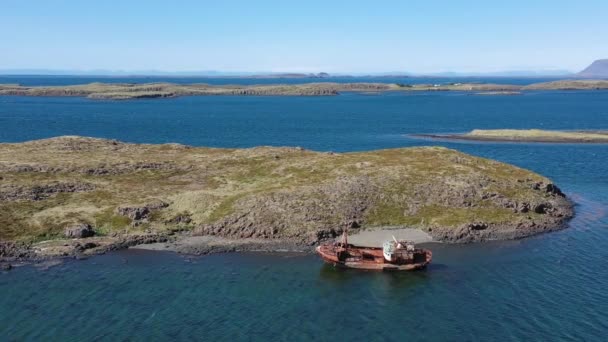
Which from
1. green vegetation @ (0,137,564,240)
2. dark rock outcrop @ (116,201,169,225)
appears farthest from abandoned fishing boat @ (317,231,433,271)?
dark rock outcrop @ (116,201,169,225)

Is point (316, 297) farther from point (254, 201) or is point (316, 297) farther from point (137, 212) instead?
point (137, 212)

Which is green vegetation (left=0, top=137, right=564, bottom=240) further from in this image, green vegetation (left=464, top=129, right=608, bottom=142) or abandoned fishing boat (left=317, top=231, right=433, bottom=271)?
green vegetation (left=464, top=129, right=608, bottom=142)

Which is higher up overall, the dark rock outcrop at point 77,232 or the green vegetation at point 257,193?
the green vegetation at point 257,193

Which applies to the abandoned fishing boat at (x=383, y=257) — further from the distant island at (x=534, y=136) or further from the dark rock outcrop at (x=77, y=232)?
the distant island at (x=534, y=136)

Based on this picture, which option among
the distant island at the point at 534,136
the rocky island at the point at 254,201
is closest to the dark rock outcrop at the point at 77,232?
the rocky island at the point at 254,201

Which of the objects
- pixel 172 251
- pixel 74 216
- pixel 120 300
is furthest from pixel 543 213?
pixel 74 216

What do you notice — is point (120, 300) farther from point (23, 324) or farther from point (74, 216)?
point (74, 216)

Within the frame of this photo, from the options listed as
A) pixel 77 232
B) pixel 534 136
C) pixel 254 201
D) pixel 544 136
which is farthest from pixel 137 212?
pixel 544 136
